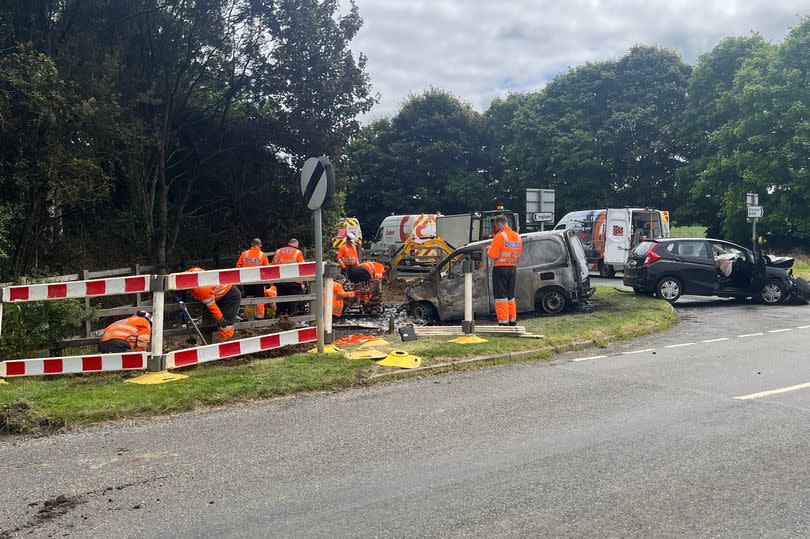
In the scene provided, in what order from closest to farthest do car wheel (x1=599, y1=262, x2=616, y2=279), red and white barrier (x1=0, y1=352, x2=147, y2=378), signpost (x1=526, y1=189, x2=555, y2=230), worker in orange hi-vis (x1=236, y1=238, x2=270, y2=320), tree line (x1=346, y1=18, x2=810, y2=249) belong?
1. red and white barrier (x1=0, y1=352, x2=147, y2=378)
2. worker in orange hi-vis (x1=236, y1=238, x2=270, y2=320)
3. signpost (x1=526, y1=189, x2=555, y2=230)
4. car wheel (x1=599, y1=262, x2=616, y2=279)
5. tree line (x1=346, y1=18, x2=810, y2=249)

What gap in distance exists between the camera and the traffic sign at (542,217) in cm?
1780

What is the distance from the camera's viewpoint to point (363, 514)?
3.93m

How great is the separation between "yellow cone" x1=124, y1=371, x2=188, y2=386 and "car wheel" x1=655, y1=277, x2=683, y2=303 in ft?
40.8

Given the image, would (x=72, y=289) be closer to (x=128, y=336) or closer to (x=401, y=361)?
(x=128, y=336)

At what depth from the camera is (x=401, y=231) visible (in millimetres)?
31953

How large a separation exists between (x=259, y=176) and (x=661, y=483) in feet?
62.5

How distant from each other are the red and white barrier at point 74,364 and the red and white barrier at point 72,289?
2.28ft

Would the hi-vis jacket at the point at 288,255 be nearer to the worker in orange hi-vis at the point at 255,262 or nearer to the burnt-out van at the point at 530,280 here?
the worker in orange hi-vis at the point at 255,262

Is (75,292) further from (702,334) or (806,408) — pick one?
(702,334)

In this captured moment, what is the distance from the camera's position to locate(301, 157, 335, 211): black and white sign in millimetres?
8320

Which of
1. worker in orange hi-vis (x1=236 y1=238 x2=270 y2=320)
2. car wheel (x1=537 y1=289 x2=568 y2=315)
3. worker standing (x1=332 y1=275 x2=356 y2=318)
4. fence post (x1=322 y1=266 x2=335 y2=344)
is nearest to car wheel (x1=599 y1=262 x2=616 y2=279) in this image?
car wheel (x1=537 y1=289 x2=568 y2=315)

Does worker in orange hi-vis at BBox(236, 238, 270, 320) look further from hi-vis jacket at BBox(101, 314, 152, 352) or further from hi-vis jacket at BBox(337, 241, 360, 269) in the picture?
hi-vis jacket at BBox(101, 314, 152, 352)

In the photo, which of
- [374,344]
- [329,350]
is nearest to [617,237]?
→ [374,344]

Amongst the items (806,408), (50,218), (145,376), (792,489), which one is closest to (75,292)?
(145,376)
